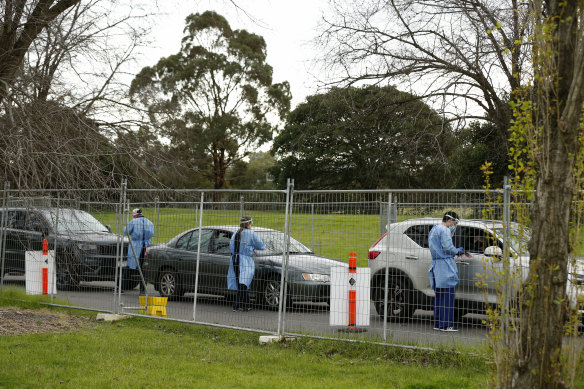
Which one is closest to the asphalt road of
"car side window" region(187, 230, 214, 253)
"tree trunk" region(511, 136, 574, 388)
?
"car side window" region(187, 230, 214, 253)

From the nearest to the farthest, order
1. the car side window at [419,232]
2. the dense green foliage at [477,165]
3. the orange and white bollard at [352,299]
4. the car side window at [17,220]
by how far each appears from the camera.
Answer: the orange and white bollard at [352,299]
the car side window at [419,232]
the car side window at [17,220]
the dense green foliage at [477,165]

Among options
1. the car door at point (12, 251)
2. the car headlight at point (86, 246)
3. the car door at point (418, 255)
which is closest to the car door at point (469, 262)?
the car door at point (418, 255)

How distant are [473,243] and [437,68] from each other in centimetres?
647

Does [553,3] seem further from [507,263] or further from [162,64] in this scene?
[162,64]

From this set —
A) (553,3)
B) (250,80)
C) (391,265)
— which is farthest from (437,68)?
(250,80)

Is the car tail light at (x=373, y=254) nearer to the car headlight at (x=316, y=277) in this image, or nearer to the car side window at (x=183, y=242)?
the car headlight at (x=316, y=277)

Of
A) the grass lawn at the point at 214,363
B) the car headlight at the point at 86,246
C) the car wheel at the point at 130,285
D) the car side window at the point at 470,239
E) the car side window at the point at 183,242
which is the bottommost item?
the grass lawn at the point at 214,363

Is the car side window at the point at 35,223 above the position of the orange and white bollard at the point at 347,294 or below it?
above

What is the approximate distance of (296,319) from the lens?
9570 millimetres

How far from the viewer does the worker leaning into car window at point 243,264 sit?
10.1 meters

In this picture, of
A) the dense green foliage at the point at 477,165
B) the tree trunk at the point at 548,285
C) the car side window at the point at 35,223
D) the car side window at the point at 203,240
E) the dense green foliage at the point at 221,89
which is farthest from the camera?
the dense green foliage at the point at 221,89

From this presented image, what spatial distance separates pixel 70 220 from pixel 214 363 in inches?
127

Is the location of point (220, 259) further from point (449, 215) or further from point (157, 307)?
point (449, 215)

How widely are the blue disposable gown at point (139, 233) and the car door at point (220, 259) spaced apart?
1.20m
